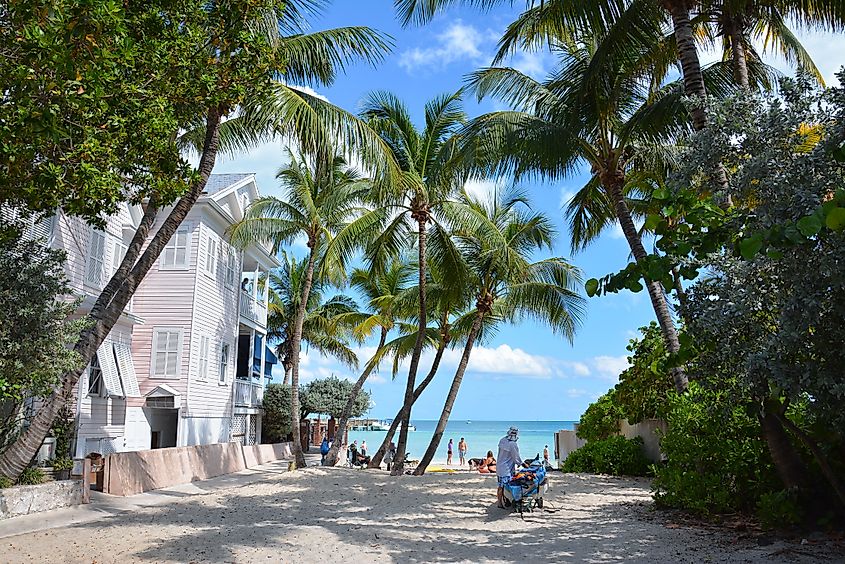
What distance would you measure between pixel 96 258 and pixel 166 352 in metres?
4.99

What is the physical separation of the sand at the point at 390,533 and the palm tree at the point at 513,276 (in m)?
7.70

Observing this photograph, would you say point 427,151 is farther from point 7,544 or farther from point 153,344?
point 7,544

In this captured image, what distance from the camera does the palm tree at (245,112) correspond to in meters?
9.48

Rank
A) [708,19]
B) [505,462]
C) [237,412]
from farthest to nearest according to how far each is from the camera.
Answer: [237,412]
[708,19]
[505,462]

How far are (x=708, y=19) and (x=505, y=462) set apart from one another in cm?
902

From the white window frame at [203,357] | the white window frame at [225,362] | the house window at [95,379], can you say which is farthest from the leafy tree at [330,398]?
the house window at [95,379]

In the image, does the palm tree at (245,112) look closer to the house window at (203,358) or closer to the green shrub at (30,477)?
the green shrub at (30,477)

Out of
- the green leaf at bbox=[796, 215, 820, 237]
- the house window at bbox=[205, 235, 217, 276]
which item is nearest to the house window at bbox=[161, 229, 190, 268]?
the house window at bbox=[205, 235, 217, 276]

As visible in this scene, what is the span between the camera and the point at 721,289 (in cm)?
749

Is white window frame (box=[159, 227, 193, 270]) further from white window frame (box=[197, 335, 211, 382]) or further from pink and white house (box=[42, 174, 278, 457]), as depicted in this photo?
white window frame (box=[197, 335, 211, 382])

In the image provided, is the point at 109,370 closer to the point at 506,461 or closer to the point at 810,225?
the point at 506,461

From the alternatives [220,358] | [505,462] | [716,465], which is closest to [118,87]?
[505,462]

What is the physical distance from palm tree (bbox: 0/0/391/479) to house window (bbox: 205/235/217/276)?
7498 millimetres

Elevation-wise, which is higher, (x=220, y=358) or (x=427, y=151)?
(x=427, y=151)
